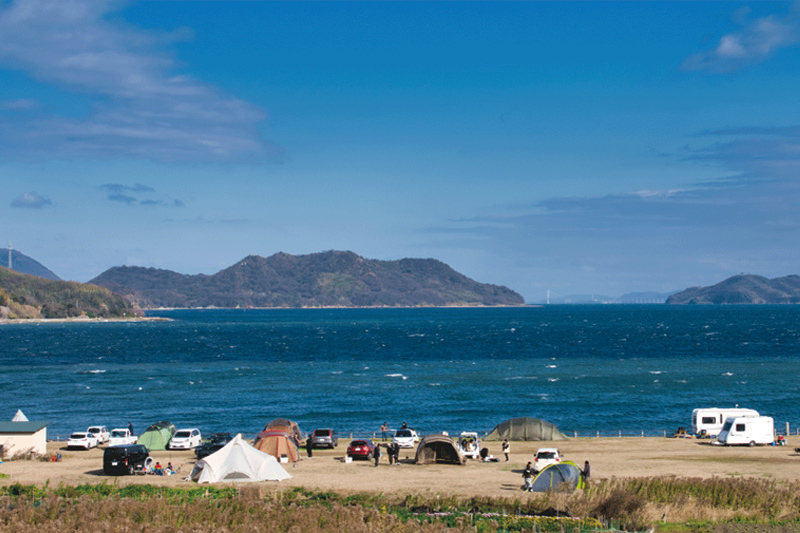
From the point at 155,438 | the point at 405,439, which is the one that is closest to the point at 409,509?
the point at 405,439

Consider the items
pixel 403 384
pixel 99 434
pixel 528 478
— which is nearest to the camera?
pixel 528 478

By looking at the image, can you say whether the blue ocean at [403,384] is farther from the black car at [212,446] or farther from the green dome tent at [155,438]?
the black car at [212,446]

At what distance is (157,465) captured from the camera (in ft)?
126

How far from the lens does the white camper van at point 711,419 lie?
174 ft

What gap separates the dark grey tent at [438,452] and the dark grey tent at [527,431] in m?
10.5

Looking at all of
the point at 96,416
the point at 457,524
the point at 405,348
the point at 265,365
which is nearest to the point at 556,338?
the point at 405,348

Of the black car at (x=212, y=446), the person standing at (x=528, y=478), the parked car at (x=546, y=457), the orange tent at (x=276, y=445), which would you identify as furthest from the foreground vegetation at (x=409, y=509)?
the black car at (x=212, y=446)

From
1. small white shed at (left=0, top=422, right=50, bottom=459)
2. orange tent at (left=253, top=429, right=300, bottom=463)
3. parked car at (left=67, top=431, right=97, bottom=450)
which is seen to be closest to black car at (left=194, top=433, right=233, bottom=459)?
orange tent at (left=253, top=429, right=300, bottom=463)

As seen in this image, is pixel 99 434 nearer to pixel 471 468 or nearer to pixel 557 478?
pixel 471 468

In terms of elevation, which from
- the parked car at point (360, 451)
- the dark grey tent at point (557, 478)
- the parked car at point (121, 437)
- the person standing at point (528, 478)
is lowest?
the parked car at point (121, 437)

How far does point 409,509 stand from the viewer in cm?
2803

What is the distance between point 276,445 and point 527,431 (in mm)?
19418

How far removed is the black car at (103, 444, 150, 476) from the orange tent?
20.9ft

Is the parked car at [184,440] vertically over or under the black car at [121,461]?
under
